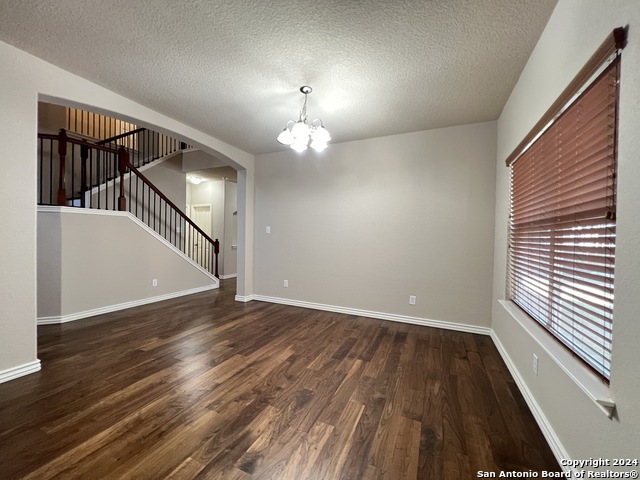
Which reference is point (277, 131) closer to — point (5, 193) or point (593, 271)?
point (5, 193)

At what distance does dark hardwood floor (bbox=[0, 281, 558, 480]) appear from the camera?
4.33 ft

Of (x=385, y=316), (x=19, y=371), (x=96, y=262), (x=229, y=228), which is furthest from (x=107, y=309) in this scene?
(x=385, y=316)

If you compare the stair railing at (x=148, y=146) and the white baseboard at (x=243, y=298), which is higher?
the stair railing at (x=148, y=146)

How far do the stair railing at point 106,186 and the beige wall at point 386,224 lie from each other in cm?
216

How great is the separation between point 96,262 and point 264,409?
3590mm

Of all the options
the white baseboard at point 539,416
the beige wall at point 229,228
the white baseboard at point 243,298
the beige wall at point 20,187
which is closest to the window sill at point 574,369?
the white baseboard at point 539,416

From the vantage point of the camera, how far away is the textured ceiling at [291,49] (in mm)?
1603

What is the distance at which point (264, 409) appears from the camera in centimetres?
174

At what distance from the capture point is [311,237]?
4.16 m

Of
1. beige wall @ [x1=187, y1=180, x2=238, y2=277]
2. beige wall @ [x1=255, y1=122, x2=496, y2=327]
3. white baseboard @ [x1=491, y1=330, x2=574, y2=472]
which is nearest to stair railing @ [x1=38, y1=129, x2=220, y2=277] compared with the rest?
beige wall @ [x1=187, y1=180, x2=238, y2=277]

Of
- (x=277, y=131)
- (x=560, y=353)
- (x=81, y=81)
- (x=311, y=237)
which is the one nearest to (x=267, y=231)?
(x=311, y=237)

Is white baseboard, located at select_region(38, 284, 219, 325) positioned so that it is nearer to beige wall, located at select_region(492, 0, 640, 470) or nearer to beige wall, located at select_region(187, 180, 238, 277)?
beige wall, located at select_region(187, 180, 238, 277)

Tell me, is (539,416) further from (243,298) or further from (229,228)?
(229,228)

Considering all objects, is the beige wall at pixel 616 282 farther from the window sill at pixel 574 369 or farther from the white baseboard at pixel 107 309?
the white baseboard at pixel 107 309
